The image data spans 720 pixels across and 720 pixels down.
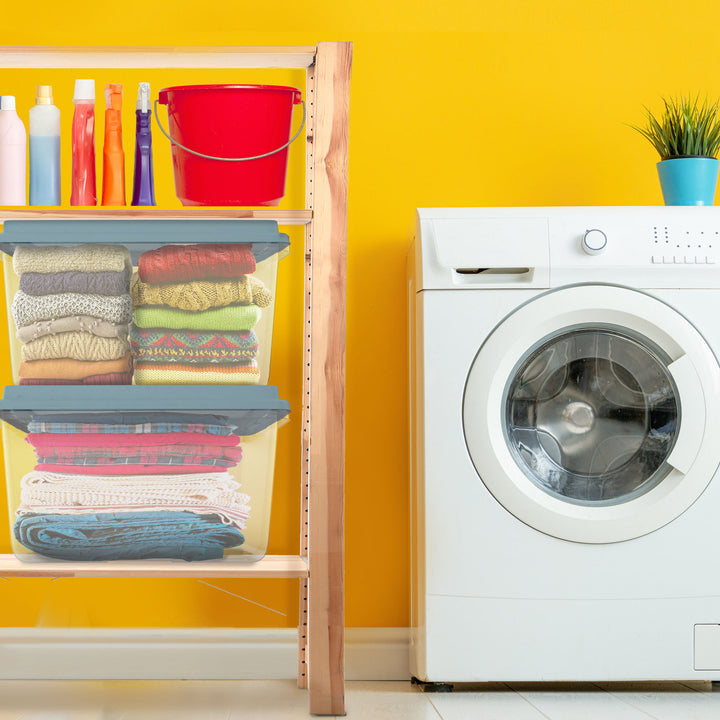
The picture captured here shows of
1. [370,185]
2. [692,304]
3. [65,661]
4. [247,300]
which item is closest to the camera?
[247,300]

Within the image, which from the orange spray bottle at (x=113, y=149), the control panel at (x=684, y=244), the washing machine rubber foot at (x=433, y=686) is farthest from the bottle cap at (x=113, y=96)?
the washing machine rubber foot at (x=433, y=686)

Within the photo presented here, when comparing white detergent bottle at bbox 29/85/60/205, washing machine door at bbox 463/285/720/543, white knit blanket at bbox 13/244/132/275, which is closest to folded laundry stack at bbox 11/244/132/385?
white knit blanket at bbox 13/244/132/275

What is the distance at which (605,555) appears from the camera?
147cm

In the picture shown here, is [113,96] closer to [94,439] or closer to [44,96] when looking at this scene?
[44,96]

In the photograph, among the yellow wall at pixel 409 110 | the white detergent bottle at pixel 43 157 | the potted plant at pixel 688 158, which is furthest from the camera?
the yellow wall at pixel 409 110

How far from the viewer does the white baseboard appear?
68.7 inches

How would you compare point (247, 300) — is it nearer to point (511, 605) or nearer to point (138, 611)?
point (511, 605)

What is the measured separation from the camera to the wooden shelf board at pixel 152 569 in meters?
1.32

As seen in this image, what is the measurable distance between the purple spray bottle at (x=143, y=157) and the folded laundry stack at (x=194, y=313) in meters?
0.18

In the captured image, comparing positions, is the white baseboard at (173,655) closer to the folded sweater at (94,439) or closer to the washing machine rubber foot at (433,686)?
the washing machine rubber foot at (433,686)

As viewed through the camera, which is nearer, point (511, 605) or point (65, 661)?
point (511, 605)

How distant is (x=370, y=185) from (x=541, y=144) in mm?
430

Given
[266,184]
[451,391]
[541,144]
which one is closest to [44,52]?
[266,184]

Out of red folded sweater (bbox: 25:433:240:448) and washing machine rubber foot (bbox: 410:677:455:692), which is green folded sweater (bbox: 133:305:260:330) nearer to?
red folded sweater (bbox: 25:433:240:448)
